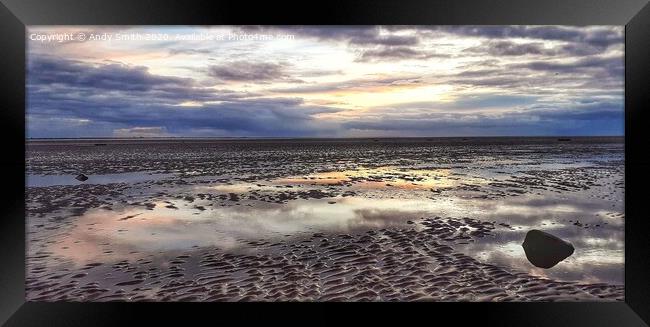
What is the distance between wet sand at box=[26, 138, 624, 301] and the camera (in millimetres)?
7492

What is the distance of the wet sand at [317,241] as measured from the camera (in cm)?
749

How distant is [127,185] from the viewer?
19.5 metres

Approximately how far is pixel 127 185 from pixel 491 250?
49.6 ft

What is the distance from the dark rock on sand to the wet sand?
0.15 meters

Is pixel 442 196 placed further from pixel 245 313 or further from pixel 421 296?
pixel 245 313

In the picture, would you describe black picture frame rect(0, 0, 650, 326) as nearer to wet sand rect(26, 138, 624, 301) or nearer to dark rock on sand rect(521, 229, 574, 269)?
wet sand rect(26, 138, 624, 301)

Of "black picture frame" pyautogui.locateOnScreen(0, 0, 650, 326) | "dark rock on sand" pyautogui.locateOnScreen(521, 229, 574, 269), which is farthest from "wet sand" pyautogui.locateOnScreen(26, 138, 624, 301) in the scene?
"black picture frame" pyautogui.locateOnScreen(0, 0, 650, 326)

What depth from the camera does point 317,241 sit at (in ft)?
33.7
